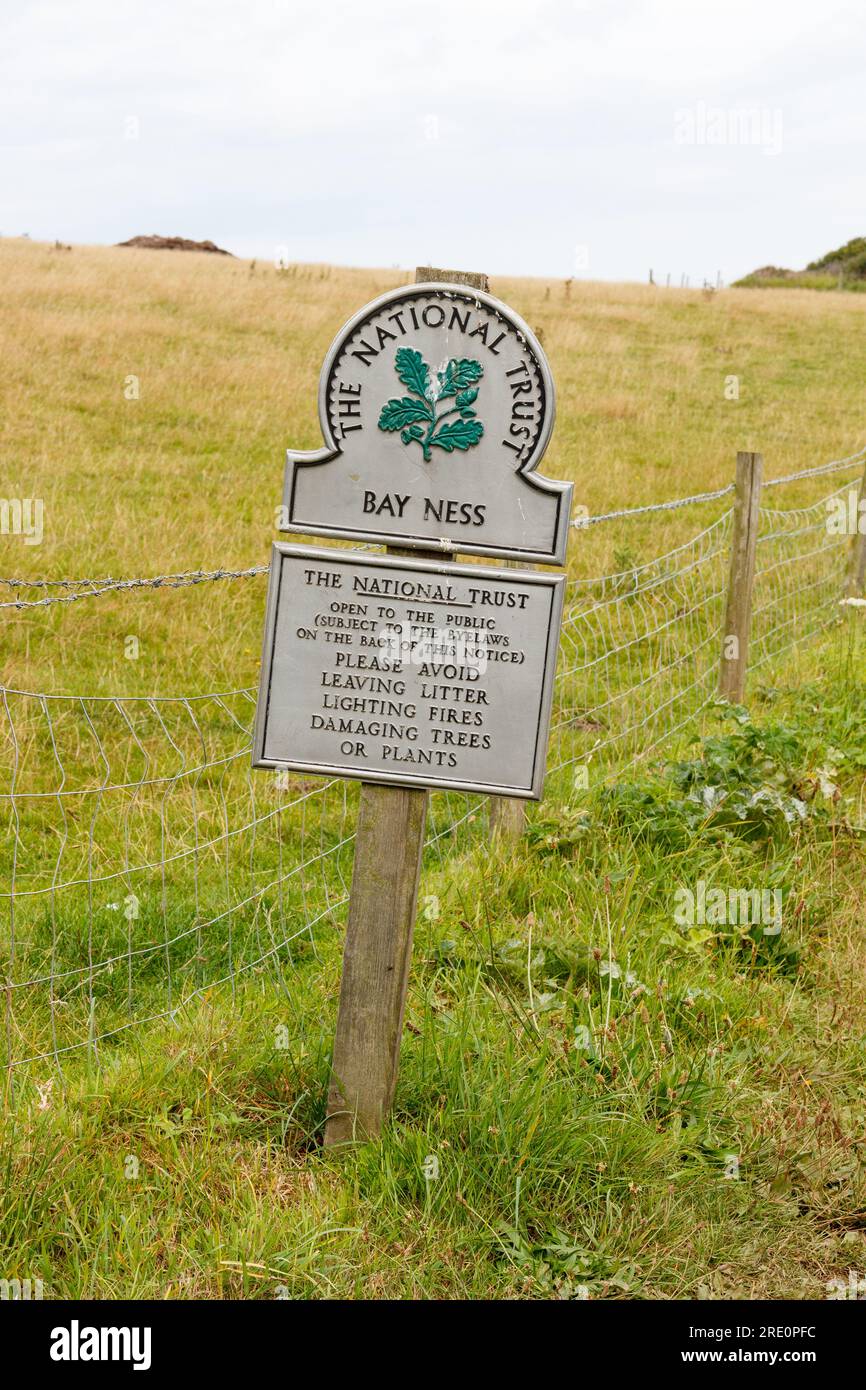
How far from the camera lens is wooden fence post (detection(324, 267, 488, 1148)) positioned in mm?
3193

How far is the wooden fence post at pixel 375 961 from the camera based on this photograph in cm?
319

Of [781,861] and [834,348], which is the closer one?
[781,861]

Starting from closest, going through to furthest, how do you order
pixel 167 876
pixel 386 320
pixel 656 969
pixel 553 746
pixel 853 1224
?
pixel 386 320 < pixel 853 1224 < pixel 656 969 < pixel 167 876 < pixel 553 746

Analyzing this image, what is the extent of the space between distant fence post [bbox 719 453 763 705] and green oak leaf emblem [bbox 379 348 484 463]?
430 cm

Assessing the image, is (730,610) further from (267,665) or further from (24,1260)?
(24,1260)

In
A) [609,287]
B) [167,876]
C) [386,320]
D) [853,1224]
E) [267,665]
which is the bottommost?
[853,1224]

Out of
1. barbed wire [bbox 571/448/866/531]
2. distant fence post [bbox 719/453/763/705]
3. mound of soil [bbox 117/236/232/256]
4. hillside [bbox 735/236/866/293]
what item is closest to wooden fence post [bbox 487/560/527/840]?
barbed wire [bbox 571/448/866/531]

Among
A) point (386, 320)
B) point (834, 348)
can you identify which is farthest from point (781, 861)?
point (834, 348)

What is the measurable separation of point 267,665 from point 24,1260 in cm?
148

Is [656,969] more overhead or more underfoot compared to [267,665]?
more underfoot

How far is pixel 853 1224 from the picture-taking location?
131 inches

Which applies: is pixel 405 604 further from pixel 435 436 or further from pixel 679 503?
pixel 679 503

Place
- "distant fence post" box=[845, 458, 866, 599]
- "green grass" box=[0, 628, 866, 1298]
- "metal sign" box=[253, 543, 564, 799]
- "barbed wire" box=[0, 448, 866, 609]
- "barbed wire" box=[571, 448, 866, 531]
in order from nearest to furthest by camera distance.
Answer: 1. "green grass" box=[0, 628, 866, 1298]
2. "metal sign" box=[253, 543, 564, 799]
3. "barbed wire" box=[0, 448, 866, 609]
4. "barbed wire" box=[571, 448, 866, 531]
5. "distant fence post" box=[845, 458, 866, 599]

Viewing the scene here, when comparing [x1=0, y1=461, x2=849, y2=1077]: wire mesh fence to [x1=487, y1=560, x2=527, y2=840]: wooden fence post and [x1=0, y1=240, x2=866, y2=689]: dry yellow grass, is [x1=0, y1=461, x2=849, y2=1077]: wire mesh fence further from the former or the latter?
[x1=0, y1=240, x2=866, y2=689]: dry yellow grass
